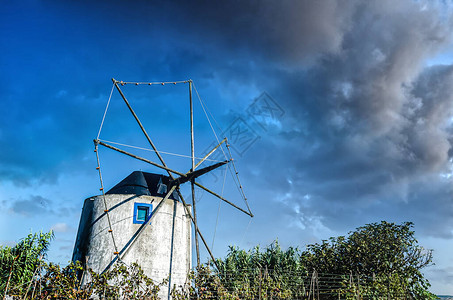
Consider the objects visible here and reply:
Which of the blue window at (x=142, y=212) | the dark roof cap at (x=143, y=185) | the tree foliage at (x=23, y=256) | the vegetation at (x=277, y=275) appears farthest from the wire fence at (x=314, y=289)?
the tree foliage at (x=23, y=256)

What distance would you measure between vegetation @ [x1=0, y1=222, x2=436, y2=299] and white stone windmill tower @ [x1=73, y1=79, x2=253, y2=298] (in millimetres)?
564

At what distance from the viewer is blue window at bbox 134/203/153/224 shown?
48.0ft

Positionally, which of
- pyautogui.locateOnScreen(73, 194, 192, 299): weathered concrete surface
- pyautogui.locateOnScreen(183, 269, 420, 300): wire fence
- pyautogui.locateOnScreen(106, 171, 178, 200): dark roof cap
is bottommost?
pyautogui.locateOnScreen(183, 269, 420, 300): wire fence

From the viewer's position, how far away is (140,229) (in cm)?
1442

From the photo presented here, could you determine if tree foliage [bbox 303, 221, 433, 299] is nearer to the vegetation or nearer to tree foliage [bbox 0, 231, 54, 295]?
the vegetation

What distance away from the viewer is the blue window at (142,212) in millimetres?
14617

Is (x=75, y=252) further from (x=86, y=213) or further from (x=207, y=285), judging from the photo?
(x=207, y=285)

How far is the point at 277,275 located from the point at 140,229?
789 centimetres

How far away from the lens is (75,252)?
15094 millimetres

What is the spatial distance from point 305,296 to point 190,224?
5980mm

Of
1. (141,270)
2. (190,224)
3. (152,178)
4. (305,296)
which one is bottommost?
(305,296)

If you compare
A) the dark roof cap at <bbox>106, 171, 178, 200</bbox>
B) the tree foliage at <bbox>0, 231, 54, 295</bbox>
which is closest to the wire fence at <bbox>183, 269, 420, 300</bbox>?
the dark roof cap at <bbox>106, 171, 178, 200</bbox>

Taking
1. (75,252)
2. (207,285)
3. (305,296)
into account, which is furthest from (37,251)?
(305,296)

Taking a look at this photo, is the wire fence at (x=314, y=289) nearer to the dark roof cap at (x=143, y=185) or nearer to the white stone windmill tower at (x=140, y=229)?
the white stone windmill tower at (x=140, y=229)
